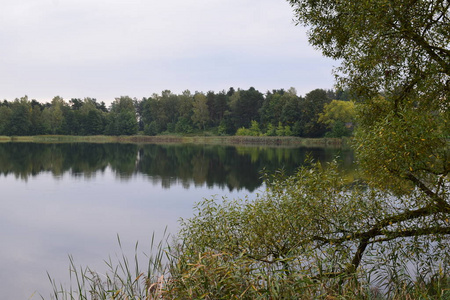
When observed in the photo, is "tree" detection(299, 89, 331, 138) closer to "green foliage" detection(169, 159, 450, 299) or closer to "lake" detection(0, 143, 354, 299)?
"lake" detection(0, 143, 354, 299)

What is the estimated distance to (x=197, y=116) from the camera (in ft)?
445

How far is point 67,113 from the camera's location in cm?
13650

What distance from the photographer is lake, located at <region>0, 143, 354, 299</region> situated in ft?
60.3

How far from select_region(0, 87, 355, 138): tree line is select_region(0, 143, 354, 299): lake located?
56048 mm

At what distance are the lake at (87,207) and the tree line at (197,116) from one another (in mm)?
56048

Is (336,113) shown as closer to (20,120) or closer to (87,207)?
(87,207)

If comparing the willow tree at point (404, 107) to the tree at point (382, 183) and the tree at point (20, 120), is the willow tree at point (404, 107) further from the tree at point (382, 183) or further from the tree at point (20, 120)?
the tree at point (20, 120)

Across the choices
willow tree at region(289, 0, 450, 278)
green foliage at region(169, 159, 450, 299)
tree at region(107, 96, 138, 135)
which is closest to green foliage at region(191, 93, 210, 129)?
tree at region(107, 96, 138, 135)

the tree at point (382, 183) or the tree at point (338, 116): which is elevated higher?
the tree at point (338, 116)

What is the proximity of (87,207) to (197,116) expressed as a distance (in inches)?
4190

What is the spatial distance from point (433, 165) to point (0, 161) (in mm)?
60878

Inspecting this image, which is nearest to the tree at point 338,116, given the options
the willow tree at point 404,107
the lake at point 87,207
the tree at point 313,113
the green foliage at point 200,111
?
the tree at point 313,113

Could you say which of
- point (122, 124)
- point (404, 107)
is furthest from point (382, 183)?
point (122, 124)

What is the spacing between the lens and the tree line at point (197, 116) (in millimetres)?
107925
